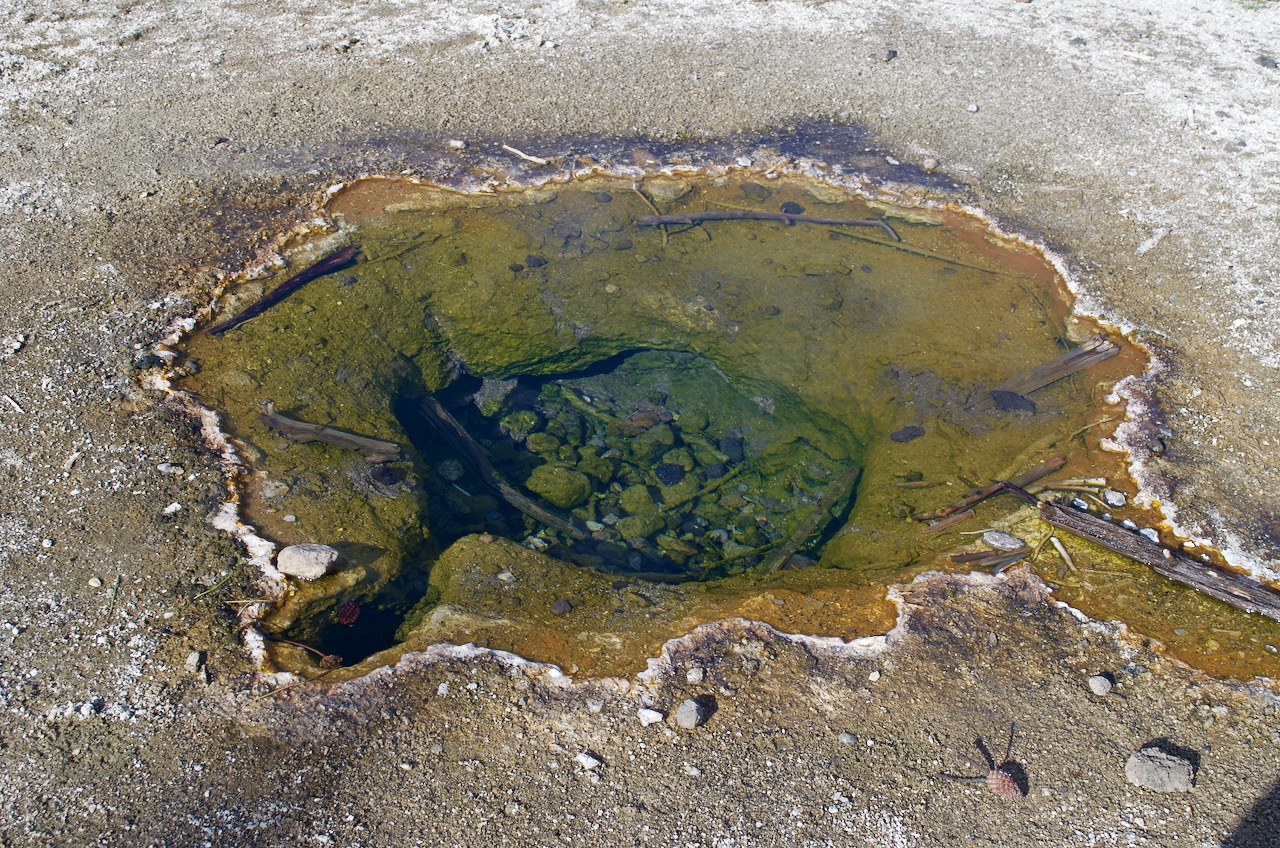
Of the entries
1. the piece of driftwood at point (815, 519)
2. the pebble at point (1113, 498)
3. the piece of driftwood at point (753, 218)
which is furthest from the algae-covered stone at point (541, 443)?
the pebble at point (1113, 498)

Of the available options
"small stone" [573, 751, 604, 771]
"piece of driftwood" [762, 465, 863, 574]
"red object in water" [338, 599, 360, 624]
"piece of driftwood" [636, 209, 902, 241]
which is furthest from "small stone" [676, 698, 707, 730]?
"piece of driftwood" [636, 209, 902, 241]

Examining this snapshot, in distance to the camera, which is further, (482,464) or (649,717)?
(482,464)

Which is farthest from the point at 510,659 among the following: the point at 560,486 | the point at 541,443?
the point at 541,443

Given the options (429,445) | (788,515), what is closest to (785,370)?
(788,515)

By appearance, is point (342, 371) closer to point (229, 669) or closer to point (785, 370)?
point (229, 669)

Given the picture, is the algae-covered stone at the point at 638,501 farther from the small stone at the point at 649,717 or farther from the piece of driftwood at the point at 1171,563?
the piece of driftwood at the point at 1171,563

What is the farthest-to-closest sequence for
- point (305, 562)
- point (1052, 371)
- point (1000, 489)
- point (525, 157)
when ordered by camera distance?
point (525, 157) → point (1052, 371) → point (1000, 489) → point (305, 562)

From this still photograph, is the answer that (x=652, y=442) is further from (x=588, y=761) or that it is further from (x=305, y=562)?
(x=588, y=761)
